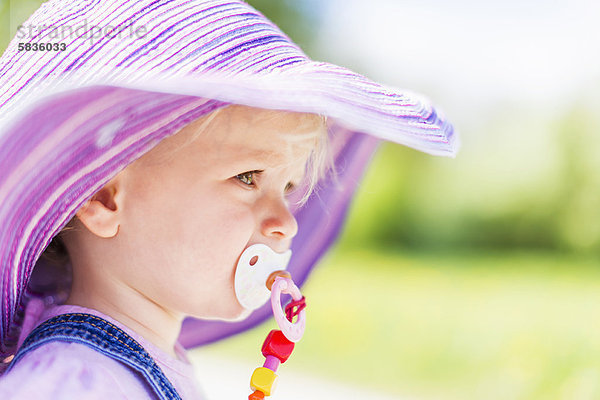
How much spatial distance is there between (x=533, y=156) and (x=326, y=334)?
156 cm

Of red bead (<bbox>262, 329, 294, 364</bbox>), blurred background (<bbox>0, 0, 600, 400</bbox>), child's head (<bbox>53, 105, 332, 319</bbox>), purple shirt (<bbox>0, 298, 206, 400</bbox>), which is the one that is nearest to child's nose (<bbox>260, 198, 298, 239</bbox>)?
child's head (<bbox>53, 105, 332, 319</bbox>)

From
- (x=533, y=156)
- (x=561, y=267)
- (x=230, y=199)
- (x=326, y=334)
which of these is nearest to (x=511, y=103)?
(x=533, y=156)

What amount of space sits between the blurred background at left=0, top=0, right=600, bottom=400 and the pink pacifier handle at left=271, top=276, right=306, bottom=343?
143 cm

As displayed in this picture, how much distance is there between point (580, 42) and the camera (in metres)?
3.42

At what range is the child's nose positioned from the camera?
0.83 m

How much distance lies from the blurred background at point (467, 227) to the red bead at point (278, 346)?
1447mm

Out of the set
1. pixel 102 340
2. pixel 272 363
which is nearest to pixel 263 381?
pixel 272 363

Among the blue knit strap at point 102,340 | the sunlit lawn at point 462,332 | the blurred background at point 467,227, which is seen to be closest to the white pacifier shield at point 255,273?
the blue knit strap at point 102,340

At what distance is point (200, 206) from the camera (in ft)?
2.60

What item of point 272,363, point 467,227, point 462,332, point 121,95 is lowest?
point 467,227

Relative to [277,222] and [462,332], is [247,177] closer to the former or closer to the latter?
[277,222]

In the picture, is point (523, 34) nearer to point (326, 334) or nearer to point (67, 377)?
point (326, 334)

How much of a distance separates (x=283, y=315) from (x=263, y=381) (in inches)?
3.3

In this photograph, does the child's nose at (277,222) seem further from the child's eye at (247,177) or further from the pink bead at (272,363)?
the pink bead at (272,363)
